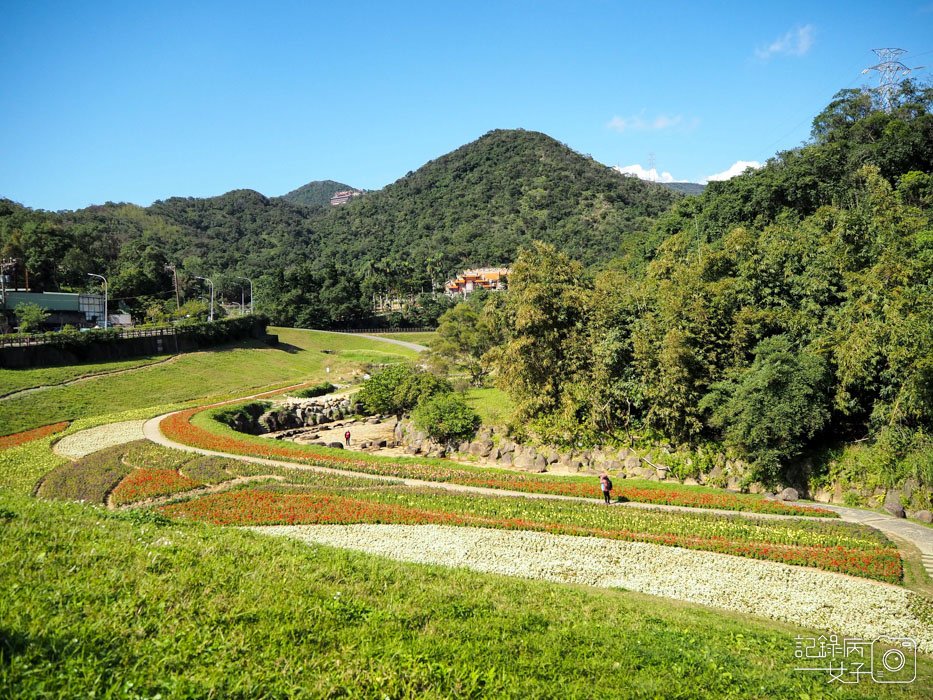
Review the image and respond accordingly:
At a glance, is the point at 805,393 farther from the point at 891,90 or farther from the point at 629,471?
the point at 891,90

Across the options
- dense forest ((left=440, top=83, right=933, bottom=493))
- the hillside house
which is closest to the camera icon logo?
dense forest ((left=440, top=83, right=933, bottom=493))

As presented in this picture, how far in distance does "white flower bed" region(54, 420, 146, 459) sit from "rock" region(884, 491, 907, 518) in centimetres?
3977

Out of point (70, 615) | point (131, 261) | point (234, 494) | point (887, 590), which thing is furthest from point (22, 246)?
point (887, 590)

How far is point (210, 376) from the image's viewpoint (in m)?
62.2

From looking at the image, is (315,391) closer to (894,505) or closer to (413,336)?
(413,336)

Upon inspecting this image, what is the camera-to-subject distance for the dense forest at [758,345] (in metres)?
26.1

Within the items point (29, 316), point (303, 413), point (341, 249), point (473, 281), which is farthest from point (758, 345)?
point (341, 249)

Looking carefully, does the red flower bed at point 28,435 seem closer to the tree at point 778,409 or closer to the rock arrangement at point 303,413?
the rock arrangement at point 303,413

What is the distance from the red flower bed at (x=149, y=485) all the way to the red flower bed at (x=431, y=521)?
283 centimetres

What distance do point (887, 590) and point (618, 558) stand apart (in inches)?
291

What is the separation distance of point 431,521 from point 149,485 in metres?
14.0

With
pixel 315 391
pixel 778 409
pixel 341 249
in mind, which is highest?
pixel 341 249

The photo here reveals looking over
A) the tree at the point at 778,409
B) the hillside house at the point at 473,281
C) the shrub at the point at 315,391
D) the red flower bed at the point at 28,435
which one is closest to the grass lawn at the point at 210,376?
the red flower bed at the point at 28,435

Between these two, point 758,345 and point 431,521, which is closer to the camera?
point 431,521
